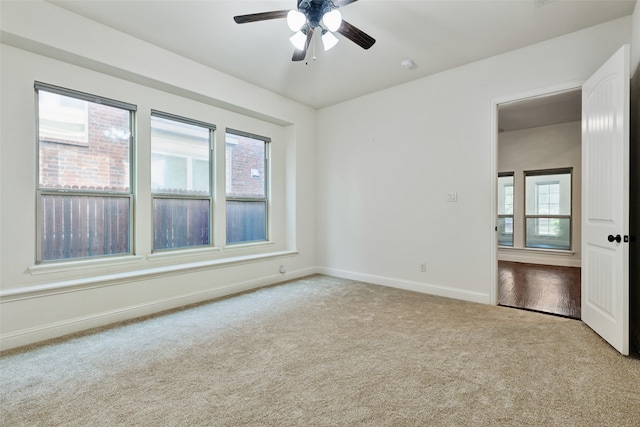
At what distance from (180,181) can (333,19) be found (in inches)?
106

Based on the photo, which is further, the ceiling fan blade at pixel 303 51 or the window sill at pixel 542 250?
the window sill at pixel 542 250

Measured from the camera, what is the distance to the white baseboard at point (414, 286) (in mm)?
3668

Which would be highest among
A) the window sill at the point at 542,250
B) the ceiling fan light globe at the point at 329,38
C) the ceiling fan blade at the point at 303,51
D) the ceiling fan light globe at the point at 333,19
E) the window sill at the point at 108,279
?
the ceiling fan light globe at the point at 329,38

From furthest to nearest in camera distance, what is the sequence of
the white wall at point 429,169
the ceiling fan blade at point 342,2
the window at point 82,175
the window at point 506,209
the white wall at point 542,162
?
1. the window at point 506,209
2. the white wall at point 542,162
3. the white wall at point 429,169
4. the window at point 82,175
5. the ceiling fan blade at point 342,2

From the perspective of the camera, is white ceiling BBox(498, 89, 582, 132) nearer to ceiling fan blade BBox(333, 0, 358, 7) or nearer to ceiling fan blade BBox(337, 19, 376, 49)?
ceiling fan blade BBox(337, 19, 376, 49)

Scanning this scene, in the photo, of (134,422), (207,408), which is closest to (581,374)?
(207,408)

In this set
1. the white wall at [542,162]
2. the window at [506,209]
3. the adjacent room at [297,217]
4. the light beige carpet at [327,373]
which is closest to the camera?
the light beige carpet at [327,373]

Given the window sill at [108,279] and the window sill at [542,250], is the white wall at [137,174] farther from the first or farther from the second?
the window sill at [542,250]

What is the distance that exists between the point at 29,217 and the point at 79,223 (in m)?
0.40

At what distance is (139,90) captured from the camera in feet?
11.1

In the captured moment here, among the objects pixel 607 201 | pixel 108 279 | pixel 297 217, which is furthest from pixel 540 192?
pixel 108 279

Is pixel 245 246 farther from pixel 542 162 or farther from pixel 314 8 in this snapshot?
pixel 542 162

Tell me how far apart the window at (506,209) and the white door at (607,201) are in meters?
4.38

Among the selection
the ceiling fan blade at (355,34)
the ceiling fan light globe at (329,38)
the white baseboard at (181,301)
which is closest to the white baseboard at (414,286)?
the white baseboard at (181,301)
